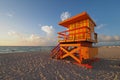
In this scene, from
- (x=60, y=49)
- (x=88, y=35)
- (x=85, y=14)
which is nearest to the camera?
(x=85, y=14)

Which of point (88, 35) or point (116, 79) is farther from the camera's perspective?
point (88, 35)

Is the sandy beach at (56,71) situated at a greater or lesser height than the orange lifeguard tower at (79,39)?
lesser

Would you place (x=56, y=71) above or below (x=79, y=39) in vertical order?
below

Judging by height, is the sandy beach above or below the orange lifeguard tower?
below

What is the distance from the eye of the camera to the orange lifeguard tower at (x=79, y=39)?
7957mm

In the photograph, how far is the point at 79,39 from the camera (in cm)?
812

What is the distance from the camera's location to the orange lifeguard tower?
7.96 meters

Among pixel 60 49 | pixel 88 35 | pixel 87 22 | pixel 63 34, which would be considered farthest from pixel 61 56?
pixel 87 22

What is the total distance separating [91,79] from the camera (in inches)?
196

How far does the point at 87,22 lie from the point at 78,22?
1183mm

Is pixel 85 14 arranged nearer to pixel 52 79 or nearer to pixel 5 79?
pixel 52 79

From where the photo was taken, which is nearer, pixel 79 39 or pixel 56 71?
pixel 56 71

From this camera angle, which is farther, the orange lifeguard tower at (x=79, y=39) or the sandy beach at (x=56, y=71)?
the orange lifeguard tower at (x=79, y=39)

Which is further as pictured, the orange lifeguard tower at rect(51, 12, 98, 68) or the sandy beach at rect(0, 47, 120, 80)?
the orange lifeguard tower at rect(51, 12, 98, 68)
